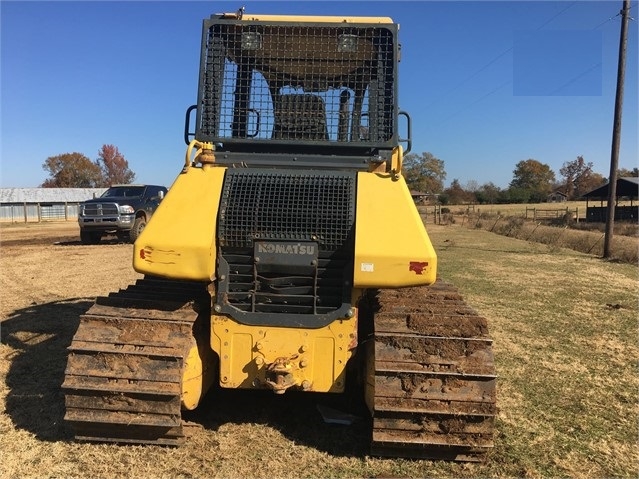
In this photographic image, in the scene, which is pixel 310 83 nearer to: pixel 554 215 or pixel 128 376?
pixel 128 376

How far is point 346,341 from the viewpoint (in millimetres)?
3678

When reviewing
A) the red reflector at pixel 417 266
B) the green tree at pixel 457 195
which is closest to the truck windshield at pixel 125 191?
the red reflector at pixel 417 266

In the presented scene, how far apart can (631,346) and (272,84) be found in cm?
531

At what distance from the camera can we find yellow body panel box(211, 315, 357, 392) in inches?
144

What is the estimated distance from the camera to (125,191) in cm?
1980

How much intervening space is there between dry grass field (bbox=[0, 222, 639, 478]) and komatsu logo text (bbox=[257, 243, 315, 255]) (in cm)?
133

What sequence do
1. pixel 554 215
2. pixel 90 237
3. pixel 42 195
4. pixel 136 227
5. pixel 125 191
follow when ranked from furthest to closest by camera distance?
pixel 42 195 < pixel 554 215 < pixel 125 191 < pixel 90 237 < pixel 136 227

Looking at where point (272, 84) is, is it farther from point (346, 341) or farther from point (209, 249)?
point (346, 341)

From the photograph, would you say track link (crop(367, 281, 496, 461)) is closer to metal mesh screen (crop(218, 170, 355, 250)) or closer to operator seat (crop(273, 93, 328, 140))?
metal mesh screen (crop(218, 170, 355, 250))

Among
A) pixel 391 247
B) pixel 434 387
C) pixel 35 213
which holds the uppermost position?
pixel 391 247

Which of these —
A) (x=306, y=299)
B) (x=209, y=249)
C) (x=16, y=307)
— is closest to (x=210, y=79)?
(x=209, y=249)

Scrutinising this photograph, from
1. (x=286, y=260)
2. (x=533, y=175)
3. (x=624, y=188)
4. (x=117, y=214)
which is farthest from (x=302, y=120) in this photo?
(x=533, y=175)

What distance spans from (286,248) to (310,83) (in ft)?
5.11

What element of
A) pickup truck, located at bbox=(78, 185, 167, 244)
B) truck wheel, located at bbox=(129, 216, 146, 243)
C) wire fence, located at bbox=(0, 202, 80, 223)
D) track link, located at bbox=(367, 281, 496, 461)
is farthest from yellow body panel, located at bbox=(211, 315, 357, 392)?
wire fence, located at bbox=(0, 202, 80, 223)
